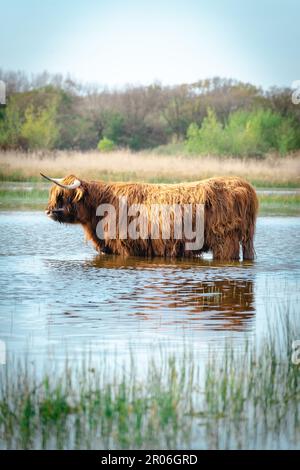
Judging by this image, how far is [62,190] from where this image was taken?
9.85 m

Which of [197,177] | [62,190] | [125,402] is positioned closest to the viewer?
[125,402]

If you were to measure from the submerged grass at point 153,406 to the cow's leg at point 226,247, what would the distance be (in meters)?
4.00

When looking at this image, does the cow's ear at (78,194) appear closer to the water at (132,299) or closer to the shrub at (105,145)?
the water at (132,299)

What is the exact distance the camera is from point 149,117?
3381 centimetres

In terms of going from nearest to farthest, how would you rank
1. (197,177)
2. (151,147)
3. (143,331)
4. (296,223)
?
(143,331) → (296,223) → (197,177) → (151,147)

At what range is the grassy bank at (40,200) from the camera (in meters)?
15.8

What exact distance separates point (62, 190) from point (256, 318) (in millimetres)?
3443

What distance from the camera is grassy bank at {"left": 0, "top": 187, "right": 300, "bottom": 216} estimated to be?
1577cm

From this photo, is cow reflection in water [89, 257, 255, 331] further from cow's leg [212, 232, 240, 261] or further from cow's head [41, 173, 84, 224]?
cow's head [41, 173, 84, 224]

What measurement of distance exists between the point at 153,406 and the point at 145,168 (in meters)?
18.1

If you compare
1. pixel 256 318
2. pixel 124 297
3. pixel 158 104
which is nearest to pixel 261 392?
pixel 256 318

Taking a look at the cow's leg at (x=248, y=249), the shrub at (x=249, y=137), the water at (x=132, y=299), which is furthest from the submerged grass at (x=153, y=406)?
the shrub at (x=249, y=137)

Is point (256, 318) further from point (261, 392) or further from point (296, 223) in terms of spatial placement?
point (296, 223)

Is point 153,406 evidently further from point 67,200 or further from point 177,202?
point 67,200
